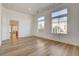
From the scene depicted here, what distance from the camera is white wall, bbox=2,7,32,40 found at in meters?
2.53

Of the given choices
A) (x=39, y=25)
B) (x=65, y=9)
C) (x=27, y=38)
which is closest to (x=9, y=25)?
(x=27, y=38)

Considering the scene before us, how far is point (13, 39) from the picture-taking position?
8.46 feet

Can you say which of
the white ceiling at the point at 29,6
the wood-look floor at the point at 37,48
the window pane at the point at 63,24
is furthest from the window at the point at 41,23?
the window pane at the point at 63,24

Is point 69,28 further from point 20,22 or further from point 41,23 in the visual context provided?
point 20,22

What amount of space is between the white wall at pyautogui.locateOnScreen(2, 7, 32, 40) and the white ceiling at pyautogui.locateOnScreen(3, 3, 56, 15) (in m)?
0.12

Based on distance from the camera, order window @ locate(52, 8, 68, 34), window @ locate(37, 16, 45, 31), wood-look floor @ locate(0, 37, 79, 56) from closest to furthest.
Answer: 1. wood-look floor @ locate(0, 37, 79, 56)
2. window @ locate(52, 8, 68, 34)
3. window @ locate(37, 16, 45, 31)

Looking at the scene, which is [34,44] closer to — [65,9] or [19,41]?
[19,41]

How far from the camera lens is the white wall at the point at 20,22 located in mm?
2525

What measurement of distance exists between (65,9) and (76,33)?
0.76 m

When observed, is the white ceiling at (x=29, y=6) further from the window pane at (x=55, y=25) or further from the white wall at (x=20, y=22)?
the window pane at (x=55, y=25)

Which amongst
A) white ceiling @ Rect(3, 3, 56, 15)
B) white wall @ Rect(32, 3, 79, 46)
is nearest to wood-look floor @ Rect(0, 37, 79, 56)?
white wall @ Rect(32, 3, 79, 46)

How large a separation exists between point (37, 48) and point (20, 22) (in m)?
0.90

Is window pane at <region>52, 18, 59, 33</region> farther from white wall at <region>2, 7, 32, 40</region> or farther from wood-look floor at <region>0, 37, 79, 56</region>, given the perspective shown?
white wall at <region>2, 7, 32, 40</region>

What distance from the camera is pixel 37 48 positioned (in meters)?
2.65
